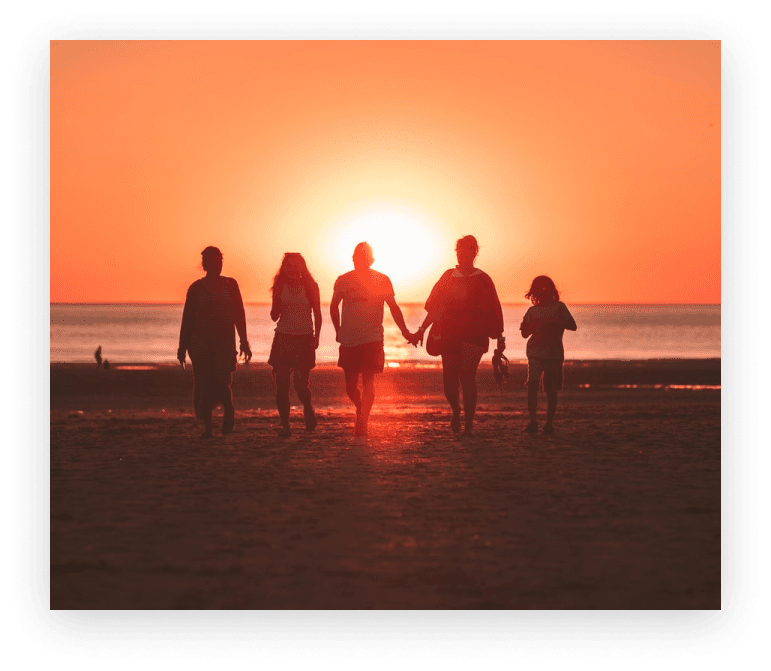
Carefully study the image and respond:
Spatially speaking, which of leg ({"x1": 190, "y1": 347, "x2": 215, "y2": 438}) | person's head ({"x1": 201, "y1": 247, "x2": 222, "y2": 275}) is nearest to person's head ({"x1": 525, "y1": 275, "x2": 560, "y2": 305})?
person's head ({"x1": 201, "y1": 247, "x2": 222, "y2": 275})

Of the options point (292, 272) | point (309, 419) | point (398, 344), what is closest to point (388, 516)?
point (309, 419)

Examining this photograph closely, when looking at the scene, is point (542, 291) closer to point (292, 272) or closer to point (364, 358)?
point (364, 358)

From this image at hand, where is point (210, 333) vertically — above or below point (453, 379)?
above

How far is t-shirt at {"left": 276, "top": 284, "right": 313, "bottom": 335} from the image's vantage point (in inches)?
431

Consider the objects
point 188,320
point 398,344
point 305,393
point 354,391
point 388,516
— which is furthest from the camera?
point 398,344

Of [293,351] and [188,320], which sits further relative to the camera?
Answer: [293,351]

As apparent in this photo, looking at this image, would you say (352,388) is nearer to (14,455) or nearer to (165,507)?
(165,507)

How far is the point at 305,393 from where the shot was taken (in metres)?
11.2

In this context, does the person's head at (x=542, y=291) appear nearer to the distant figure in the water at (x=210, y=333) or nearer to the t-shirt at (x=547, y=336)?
the t-shirt at (x=547, y=336)

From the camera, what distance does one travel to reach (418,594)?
4.59 metres

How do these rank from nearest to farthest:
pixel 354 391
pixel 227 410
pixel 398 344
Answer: pixel 354 391 < pixel 227 410 < pixel 398 344

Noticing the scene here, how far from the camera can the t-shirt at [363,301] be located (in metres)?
10.8

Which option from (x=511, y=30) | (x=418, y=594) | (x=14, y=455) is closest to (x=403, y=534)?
(x=418, y=594)

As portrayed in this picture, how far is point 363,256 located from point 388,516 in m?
5.16
